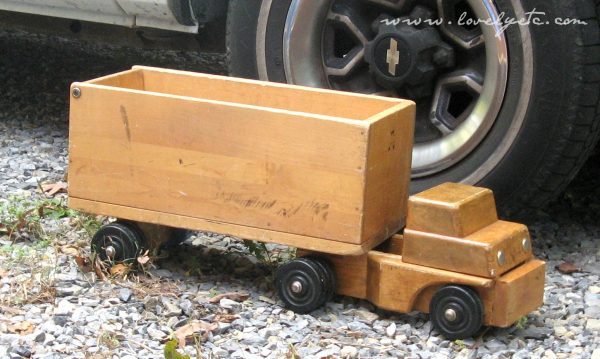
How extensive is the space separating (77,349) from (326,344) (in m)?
0.60

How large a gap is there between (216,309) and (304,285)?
24 cm

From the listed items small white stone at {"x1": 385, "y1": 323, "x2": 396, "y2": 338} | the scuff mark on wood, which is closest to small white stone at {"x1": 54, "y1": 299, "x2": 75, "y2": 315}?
the scuff mark on wood

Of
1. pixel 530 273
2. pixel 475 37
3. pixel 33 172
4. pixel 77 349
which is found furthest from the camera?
pixel 33 172

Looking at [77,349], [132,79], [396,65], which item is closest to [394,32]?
[396,65]

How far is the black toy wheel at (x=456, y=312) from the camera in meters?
2.73

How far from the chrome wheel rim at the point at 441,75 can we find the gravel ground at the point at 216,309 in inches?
17.2

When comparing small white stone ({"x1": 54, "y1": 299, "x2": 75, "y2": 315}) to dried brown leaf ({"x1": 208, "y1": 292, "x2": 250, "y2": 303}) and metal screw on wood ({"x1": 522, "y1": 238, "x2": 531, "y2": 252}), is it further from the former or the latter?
metal screw on wood ({"x1": 522, "y1": 238, "x2": 531, "y2": 252})

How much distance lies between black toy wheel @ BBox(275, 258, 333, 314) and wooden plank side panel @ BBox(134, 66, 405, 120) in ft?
1.58

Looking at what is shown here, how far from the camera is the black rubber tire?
3156 millimetres

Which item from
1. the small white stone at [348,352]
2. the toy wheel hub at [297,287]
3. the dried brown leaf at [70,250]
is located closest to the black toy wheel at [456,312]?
the small white stone at [348,352]

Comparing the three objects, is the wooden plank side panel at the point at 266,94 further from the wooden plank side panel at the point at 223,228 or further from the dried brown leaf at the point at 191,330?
the dried brown leaf at the point at 191,330

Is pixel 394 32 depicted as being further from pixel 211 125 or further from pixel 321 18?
pixel 211 125

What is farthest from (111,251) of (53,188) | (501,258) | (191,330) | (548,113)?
(548,113)

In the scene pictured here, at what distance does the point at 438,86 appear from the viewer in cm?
339
